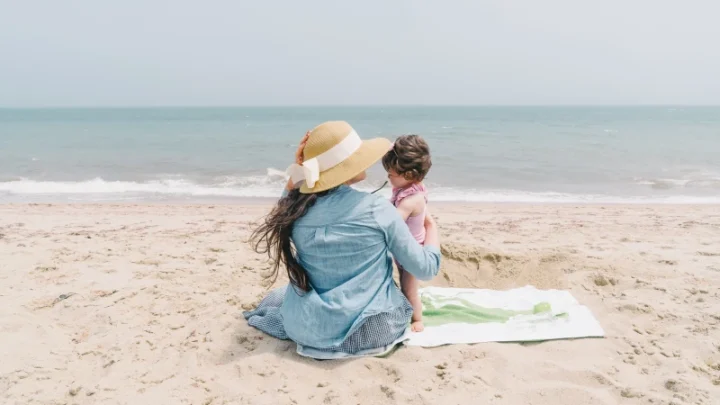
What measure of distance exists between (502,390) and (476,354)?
370mm

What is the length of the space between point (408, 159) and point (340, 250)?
2.62 feet

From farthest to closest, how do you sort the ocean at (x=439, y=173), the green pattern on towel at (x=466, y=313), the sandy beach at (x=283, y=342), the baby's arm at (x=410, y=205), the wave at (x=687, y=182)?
the wave at (x=687, y=182) → the ocean at (x=439, y=173) → the green pattern on towel at (x=466, y=313) → the baby's arm at (x=410, y=205) → the sandy beach at (x=283, y=342)

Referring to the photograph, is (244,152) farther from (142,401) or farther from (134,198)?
(142,401)

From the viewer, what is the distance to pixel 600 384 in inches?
109

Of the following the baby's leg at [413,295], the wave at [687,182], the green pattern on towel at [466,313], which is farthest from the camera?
the wave at [687,182]

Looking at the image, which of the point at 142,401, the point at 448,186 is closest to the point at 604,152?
the point at 448,186

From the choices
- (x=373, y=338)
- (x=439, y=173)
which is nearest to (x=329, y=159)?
(x=373, y=338)

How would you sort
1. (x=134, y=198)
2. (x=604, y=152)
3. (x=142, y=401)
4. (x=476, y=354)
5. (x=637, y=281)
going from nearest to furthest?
(x=142, y=401), (x=476, y=354), (x=637, y=281), (x=134, y=198), (x=604, y=152)

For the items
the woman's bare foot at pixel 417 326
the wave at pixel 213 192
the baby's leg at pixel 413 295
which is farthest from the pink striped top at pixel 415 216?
the wave at pixel 213 192

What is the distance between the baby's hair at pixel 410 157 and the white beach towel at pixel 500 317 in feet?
3.29

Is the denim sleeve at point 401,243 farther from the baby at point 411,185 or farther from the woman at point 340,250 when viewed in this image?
the baby at point 411,185

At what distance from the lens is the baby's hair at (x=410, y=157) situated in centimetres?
323

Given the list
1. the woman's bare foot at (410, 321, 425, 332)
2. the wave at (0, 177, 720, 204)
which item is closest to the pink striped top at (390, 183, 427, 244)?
the woman's bare foot at (410, 321, 425, 332)

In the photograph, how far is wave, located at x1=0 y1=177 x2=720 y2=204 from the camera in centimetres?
1145
